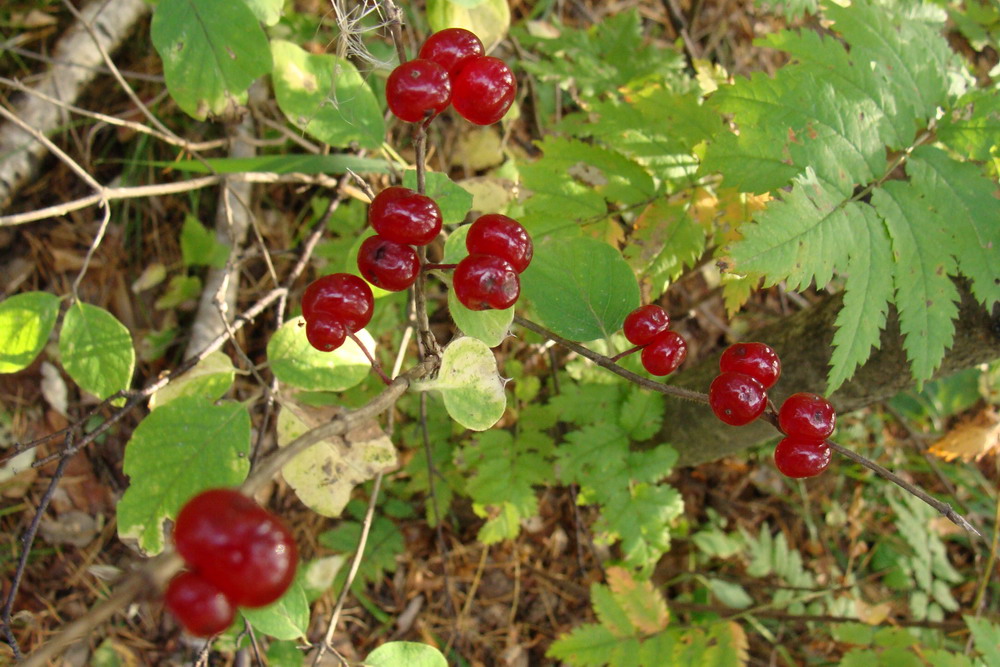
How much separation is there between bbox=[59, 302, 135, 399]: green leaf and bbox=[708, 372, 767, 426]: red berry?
5.00ft

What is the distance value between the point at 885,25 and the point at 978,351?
978mm

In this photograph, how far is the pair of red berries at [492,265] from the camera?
3.73ft

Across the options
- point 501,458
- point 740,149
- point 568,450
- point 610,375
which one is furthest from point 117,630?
point 740,149

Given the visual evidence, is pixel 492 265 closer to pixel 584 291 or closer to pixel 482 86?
pixel 482 86

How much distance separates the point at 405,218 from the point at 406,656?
110 centimetres

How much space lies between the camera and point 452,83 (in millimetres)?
1251

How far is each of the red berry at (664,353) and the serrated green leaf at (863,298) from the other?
0.47 meters

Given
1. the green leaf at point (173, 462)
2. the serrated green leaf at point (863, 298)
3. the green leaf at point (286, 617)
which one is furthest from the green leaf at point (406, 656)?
the serrated green leaf at point (863, 298)

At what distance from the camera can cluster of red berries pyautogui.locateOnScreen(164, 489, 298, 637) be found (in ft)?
2.20

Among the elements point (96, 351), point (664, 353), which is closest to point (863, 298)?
point (664, 353)

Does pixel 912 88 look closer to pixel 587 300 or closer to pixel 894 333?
pixel 894 333

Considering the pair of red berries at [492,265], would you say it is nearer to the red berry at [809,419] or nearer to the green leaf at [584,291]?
the green leaf at [584,291]

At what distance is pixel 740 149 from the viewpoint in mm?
1759

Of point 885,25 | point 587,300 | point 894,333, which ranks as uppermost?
point 885,25
